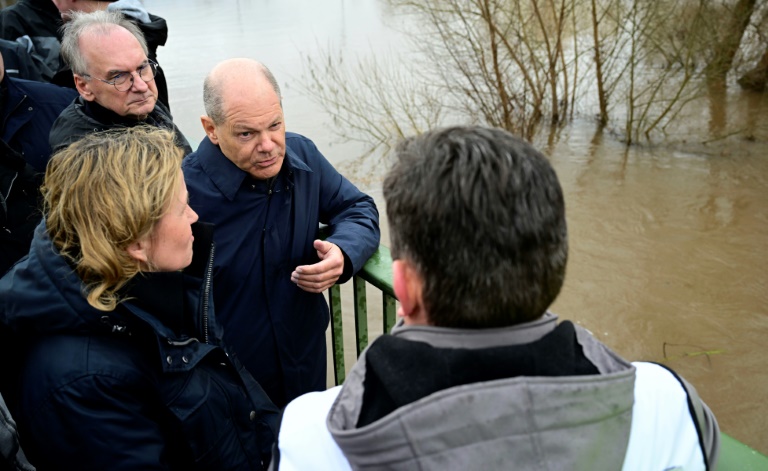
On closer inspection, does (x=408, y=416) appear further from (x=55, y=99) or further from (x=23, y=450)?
(x=55, y=99)

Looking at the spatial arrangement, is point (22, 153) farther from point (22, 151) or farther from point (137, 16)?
point (137, 16)

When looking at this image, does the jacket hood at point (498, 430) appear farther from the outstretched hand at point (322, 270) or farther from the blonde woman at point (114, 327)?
the outstretched hand at point (322, 270)

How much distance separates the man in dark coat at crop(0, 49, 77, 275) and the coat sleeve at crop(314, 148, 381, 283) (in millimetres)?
935

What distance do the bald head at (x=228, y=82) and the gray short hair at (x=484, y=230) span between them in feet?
4.53

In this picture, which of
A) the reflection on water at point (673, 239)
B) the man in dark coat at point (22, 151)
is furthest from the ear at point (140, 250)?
the reflection on water at point (673, 239)

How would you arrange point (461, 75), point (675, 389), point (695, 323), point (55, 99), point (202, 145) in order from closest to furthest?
point (675, 389) < point (202, 145) < point (55, 99) < point (695, 323) < point (461, 75)

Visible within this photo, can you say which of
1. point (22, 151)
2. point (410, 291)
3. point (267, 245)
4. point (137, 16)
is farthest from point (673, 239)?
point (410, 291)

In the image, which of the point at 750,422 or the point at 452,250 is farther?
the point at 750,422

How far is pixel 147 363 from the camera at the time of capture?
1386 millimetres

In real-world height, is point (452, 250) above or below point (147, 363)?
above

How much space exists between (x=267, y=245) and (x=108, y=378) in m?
0.85

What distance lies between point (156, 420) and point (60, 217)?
19.3 inches

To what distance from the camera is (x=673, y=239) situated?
26.2ft

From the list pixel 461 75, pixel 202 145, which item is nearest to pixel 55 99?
pixel 202 145
